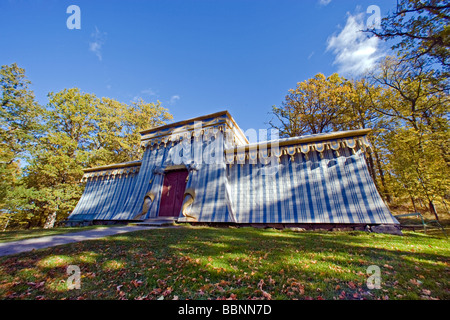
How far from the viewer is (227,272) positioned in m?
2.85

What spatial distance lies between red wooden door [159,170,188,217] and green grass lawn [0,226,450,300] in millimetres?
5831

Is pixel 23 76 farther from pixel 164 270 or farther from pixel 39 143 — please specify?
pixel 164 270

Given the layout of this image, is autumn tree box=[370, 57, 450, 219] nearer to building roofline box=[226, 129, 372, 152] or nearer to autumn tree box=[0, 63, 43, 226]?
building roofline box=[226, 129, 372, 152]

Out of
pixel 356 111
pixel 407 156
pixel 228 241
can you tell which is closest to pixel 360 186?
pixel 228 241

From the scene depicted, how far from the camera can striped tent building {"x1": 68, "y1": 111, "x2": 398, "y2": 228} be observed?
7523 millimetres

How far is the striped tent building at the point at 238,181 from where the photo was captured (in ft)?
24.7

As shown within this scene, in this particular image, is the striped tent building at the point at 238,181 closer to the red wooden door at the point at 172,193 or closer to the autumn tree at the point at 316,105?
the red wooden door at the point at 172,193

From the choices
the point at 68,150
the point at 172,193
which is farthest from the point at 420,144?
the point at 68,150

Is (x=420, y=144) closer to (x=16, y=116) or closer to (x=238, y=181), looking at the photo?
(x=238, y=181)

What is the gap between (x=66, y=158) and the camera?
16.5m

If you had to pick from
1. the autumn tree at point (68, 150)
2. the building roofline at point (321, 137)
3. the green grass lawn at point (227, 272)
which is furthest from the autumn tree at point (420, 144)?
the autumn tree at point (68, 150)

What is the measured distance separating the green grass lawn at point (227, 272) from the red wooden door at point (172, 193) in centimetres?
583

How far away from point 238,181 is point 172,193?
4131 millimetres

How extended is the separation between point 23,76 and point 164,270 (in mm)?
24557
